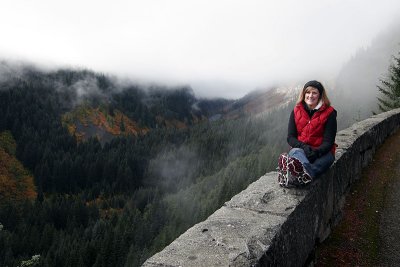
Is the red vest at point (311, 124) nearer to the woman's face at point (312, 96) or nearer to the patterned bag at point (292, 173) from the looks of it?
the woman's face at point (312, 96)

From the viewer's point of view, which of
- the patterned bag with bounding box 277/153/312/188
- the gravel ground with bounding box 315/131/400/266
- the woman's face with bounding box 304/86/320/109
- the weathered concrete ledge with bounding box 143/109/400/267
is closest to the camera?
the weathered concrete ledge with bounding box 143/109/400/267

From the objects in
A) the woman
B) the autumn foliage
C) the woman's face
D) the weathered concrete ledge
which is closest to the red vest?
the woman

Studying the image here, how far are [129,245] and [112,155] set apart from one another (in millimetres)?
104338

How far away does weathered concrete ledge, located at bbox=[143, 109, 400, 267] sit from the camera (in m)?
3.97

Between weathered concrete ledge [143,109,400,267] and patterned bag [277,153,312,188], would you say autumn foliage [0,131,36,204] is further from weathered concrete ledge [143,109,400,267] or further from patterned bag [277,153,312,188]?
patterned bag [277,153,312,188]

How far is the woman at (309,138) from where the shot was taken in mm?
6254

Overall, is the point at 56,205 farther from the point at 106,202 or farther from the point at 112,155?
the point at 112,155

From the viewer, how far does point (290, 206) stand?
550 cm

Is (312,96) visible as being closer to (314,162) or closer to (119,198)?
(314,162)

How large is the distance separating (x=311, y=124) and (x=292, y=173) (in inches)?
45.0

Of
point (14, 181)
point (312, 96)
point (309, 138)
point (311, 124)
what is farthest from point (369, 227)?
point (14, 181)

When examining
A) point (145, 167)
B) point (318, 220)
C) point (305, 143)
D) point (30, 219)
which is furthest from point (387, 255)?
point (145, 167)

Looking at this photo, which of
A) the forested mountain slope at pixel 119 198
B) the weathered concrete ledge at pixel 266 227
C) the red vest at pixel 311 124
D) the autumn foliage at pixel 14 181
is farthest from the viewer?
the autumn foliage at pixel 14 181

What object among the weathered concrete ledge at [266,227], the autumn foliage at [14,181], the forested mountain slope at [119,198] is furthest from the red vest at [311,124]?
the autumn foliage at [14,181]
